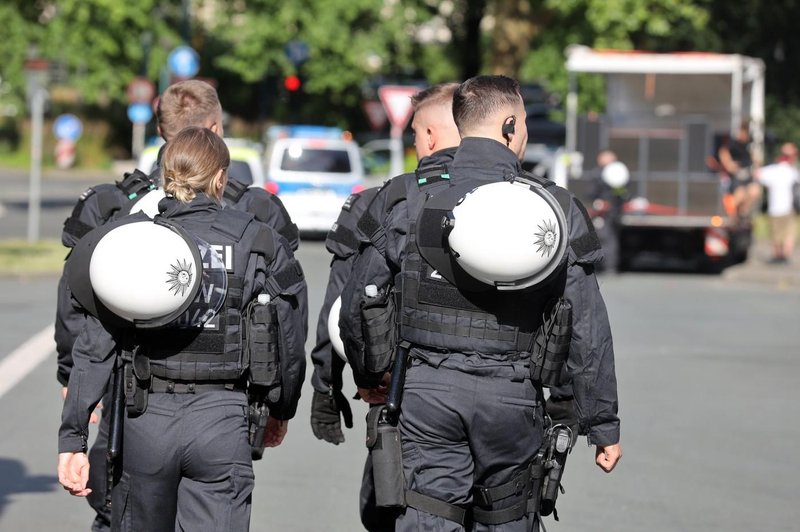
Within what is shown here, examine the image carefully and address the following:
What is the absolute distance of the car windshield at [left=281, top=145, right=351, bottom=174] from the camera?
25.2m

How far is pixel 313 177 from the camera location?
81.8 ft

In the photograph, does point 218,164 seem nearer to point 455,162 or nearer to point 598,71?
point 455,162

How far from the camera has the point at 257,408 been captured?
459cm

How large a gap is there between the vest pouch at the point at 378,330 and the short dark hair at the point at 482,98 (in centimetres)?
59

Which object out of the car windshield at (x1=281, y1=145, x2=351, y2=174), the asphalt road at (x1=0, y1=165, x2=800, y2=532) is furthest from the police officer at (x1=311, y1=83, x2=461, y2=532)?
the car windshield at (x1=281, y1=145, x2=351, y2=174)

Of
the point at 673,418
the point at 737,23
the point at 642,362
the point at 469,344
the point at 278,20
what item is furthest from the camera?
the point at 278,20

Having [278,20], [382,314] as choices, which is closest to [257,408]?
[382,314]

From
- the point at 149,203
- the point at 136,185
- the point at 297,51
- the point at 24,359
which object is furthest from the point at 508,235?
the point at 297,51

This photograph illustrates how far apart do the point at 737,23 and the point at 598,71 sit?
1407cm

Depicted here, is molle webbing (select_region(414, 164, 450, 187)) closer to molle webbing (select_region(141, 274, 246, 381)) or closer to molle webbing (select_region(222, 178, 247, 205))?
molle webbing (select_region(141, 274, 246, 381))

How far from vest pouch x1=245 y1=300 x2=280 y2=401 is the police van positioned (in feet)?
64.2

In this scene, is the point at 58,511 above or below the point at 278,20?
below

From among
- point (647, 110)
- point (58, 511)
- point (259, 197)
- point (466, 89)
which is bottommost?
point (58, 511)

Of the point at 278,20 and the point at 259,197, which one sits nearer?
the point at 259,197
